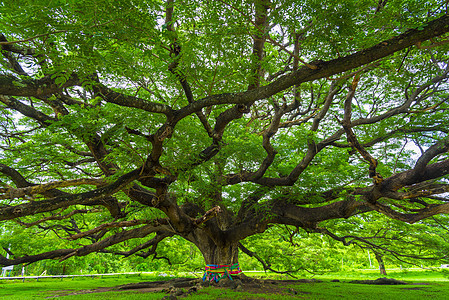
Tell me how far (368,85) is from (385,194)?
2936 millimetres

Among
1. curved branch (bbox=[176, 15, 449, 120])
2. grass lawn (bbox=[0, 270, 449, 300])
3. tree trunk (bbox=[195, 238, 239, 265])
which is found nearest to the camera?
curved branch (bbox=[176, 15, 449, 120])

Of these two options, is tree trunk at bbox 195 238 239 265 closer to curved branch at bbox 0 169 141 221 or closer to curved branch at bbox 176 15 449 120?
curved branch at bbox 0 169 141 221

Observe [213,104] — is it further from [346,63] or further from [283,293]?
[283,293]

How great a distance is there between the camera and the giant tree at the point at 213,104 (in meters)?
2.91

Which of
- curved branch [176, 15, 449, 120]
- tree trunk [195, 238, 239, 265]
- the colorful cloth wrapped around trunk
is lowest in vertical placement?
the colorful cloth wrapped around trunk

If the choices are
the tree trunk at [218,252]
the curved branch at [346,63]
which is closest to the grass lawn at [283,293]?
the tree trunk at [218,252]

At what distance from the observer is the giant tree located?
2906mm

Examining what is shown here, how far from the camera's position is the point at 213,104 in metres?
3.71

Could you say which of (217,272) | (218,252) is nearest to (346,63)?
(218,252)

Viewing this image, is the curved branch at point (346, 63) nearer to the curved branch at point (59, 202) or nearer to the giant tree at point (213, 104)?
the giant tree at point (213, 104)

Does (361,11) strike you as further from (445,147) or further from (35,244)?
(35,244)

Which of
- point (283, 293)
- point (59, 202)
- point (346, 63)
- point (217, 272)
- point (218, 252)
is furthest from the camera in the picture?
point (218, 252)

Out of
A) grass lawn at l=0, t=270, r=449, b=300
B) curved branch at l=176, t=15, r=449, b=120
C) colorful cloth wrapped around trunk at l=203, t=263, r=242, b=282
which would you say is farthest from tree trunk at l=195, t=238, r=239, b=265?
curved branch at l=176, t=15, r=449, b=120

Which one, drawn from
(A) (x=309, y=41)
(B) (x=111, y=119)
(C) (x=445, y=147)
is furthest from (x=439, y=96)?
(B) (x=111, y=119)
